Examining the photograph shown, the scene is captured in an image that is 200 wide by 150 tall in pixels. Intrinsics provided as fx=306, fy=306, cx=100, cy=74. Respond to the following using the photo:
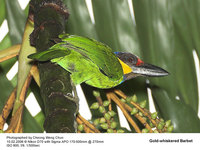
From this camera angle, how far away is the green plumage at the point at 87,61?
115 centimetres

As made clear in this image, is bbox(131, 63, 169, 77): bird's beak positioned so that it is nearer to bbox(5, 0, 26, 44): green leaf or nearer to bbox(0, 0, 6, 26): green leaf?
bbox(5, 0, 26, 44): green leaf

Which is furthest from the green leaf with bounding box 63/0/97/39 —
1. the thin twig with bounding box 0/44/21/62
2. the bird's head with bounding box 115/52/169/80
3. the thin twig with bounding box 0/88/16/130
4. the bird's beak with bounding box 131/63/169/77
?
the thin twig with bounding box 0/88/16/130

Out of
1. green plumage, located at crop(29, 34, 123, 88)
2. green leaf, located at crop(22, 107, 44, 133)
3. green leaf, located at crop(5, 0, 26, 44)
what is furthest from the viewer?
green leaf, located at crop(5, 0, 26, 44)

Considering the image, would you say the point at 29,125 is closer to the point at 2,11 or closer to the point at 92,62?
the point at 92,62

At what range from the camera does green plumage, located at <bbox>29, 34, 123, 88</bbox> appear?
1150mm

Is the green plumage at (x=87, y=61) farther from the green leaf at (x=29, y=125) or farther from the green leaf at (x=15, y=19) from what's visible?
the green leaf at (x=15, y=19)

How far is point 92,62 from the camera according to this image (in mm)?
1312

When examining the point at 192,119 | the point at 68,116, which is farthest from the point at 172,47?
the point at 68,116

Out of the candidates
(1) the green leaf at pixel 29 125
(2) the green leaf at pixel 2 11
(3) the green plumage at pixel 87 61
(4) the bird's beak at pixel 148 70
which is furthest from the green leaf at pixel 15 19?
(4) the bird's beak at pixel 148 70

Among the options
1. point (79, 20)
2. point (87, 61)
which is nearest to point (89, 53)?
point (87, 61)

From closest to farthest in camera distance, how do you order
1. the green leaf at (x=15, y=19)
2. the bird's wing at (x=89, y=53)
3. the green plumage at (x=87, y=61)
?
the bird's wing at (x=89, y=53)
the green plumage at (x=87, y=61)
the green leaf at (x=15, y=19)

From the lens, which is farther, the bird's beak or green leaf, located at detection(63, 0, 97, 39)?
green leaf, located at detection(63, 0, 97, 39)

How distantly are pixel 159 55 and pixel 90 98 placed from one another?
447 mm

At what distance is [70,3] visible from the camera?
1719 millimetres
